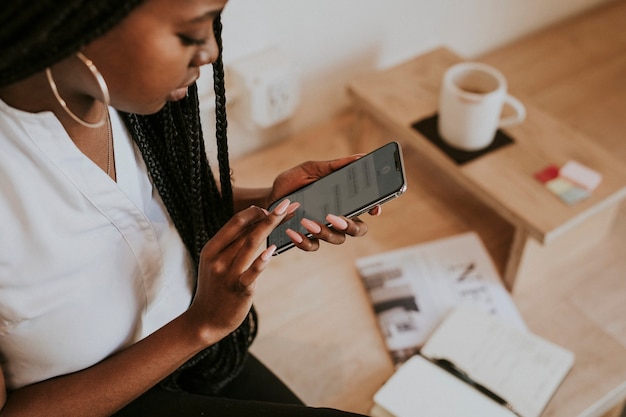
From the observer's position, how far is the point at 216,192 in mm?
847

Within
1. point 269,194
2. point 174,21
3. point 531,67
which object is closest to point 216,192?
point 269,194

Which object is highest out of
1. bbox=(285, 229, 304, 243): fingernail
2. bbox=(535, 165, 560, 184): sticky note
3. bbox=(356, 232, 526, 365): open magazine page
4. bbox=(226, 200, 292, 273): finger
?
bbox=(226, 200, 292, 273): finger

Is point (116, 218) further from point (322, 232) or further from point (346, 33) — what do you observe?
point (346, 33)

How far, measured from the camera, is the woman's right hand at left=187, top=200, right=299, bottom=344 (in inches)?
24.2

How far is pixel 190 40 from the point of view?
1.80ft

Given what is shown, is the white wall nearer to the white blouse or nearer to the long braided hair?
the long braided hair

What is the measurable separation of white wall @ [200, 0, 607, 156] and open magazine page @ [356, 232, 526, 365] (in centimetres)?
40

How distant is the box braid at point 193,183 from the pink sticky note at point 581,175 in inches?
20.7

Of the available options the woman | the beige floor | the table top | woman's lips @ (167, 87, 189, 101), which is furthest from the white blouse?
the table top

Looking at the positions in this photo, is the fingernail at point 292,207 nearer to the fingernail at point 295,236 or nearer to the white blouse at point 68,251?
the fingernail at point 295,236

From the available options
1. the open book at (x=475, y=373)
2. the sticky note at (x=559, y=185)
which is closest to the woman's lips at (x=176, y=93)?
the open book at (x=475, y=373)

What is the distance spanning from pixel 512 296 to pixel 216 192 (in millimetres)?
512

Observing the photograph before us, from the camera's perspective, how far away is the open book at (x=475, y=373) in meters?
0.88

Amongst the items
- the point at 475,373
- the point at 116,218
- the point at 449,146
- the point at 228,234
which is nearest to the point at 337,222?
the point at 228,234
